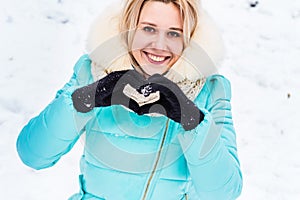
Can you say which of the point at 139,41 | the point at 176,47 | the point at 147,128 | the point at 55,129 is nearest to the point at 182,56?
the point at 176,47

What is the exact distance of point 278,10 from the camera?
13.6ft

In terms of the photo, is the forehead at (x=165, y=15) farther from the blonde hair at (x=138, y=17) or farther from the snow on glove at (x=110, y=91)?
the snow on glove at (x=110, y=91)

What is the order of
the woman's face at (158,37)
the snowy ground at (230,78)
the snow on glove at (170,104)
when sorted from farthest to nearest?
the snowy ground at (230,78) → the woman's face at (158,37) → the snow on glove at (170,104)

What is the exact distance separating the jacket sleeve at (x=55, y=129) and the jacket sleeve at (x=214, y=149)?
312 millimetres

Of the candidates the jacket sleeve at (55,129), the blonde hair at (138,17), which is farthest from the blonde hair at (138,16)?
the jacket sleeve at (55,129)

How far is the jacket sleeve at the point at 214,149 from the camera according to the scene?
63.5 inches

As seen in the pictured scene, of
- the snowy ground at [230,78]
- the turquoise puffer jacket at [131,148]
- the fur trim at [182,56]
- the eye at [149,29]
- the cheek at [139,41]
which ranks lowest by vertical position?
the snowy ground at [230,78]

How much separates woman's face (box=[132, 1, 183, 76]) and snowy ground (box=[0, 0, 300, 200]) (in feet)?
4.49

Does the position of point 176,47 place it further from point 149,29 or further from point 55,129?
point 55,129

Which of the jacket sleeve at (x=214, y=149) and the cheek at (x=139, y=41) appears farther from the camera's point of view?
the cheek at (x=139, y=41)

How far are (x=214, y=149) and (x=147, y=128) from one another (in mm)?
244

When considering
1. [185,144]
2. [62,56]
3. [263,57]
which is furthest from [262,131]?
[185,144]

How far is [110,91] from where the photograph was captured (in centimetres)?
155

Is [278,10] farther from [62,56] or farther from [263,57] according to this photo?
[62,56]
